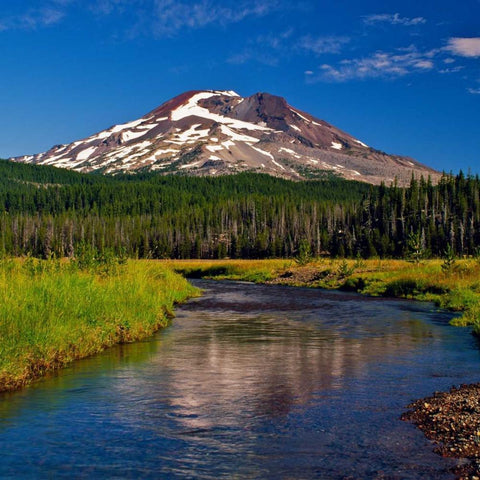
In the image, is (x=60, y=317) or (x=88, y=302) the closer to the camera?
(x=60, y=317)

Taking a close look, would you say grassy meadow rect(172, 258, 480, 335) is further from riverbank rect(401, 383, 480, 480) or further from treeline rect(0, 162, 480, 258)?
treeline rect(0, 162, 480, 258)

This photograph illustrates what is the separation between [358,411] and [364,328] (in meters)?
16.0

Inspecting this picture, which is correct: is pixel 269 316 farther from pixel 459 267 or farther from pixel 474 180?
pixel 474 180

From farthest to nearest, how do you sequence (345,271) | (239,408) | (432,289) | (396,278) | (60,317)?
(345,271)
(396,278)
(432,289)
(60,317)
(239,408)

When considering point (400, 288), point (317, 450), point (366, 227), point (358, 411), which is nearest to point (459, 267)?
point (400, 288)

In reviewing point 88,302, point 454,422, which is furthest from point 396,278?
point 454,422

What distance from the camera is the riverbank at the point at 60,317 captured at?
16.4 meters

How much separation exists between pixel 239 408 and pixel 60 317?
27.5 ft

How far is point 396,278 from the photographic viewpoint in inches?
2066

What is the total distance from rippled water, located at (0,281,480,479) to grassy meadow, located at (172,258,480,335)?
860 cm

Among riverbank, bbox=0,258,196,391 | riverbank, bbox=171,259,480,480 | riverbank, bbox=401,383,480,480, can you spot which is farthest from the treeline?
riverbank, bbox=401,383,480,480

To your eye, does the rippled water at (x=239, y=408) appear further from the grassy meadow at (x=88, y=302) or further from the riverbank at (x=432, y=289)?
the grassy meadow at (x=88, y=302)

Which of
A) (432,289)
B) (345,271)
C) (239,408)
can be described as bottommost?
(239,408)

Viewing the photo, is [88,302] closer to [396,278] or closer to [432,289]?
[432,289]
